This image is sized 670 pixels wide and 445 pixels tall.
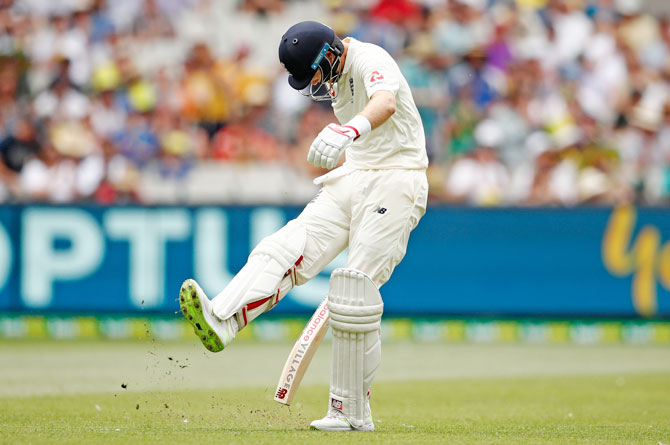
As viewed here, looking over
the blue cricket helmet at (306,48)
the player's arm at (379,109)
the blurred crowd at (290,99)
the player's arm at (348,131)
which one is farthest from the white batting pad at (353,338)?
the blurred crowd at (290,99)

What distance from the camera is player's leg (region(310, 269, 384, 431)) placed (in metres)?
4.99

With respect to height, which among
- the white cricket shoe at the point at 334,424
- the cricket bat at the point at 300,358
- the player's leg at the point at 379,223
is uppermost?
the player's leg at the point at 379,223

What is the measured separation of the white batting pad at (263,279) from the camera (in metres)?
4.93

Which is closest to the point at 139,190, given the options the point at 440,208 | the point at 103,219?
the point at 103,219

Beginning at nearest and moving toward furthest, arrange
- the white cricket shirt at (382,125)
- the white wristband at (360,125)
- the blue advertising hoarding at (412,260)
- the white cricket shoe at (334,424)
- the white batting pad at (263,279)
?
the white wristband at (360,125)
the white batting pad at (263,279)
the white cricket shoe at (334,424)
the white cricket shirt at (382,125)
the blue advertising hoarding at (412,260)

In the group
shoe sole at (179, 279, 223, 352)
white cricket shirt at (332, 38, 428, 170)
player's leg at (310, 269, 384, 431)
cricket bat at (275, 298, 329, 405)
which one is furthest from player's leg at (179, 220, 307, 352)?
white cricket shirt at (332, 38, 428, 170)

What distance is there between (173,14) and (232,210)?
13.3 feet

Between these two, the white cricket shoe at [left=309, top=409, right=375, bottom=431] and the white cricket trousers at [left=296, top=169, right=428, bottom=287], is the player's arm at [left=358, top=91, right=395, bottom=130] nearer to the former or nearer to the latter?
the white cricket trousers at [left=296, top=169, right=428, bottom=287]

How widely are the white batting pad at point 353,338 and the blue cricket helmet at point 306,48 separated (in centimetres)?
96

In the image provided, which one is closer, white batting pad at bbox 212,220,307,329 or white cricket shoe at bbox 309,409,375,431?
white batting pad at bbox 212,220,307,329

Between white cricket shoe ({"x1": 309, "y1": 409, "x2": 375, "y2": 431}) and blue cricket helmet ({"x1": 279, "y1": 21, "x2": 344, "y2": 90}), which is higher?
blue cricket helmet ({"x1": 279, "y1": 21, "x2": 344, "y2": 90})

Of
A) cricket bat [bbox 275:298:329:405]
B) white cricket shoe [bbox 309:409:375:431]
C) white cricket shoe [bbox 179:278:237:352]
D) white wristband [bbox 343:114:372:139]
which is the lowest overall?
white cricket shoe [bbox 309:409:375:431]

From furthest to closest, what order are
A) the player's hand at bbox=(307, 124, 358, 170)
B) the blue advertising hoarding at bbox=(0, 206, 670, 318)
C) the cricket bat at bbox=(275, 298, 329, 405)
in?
the blue advertising hoarding at bbox=(0, 206, 670, 318), the cricket bat at bbox=(275, 298, 329, 405), the player's hand at bbox=(307, 124, 358, 170)

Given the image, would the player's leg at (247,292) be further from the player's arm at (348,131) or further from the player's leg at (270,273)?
the player's arm at (348,131)
